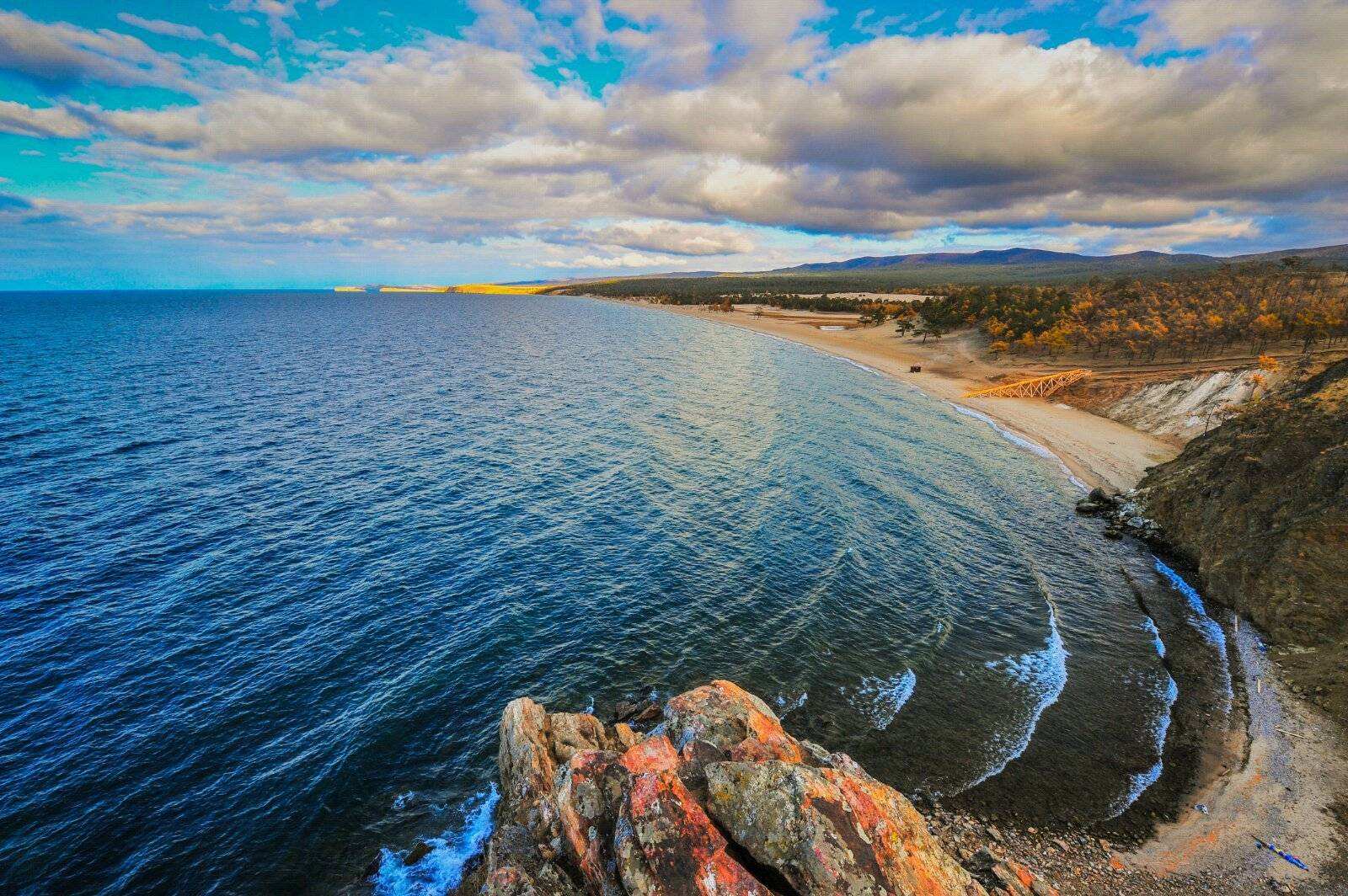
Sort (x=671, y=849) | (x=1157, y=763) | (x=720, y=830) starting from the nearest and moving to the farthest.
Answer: (x=671, y=849) < (x=720, y=830) < (x=1157, y=763)

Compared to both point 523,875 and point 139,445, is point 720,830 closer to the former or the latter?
point 523,875

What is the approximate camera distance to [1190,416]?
60.4 m

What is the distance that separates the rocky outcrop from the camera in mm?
11461

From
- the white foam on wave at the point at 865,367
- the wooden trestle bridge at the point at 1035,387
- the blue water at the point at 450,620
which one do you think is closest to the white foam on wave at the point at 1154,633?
the blue water at the point at 450,620

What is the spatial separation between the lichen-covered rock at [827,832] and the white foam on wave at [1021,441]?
47.9 m

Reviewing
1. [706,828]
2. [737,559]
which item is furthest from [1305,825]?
[737,559]

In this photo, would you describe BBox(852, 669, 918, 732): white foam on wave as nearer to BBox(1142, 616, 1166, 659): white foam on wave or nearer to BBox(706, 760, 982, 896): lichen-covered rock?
BBox(706, 760, 982, 896): lichen-covered rock

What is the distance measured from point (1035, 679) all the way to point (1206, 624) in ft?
37.9

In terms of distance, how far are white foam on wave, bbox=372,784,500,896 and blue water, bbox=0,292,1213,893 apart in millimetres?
141

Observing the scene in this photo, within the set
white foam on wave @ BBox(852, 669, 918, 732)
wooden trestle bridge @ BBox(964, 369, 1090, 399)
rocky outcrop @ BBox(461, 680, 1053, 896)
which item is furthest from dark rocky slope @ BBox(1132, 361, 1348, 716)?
wooden trestle bridge @ BBox(964, 369, 1090, 399)

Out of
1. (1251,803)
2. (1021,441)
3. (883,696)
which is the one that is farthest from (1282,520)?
(1021,441)

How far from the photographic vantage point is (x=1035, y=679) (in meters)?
26.0

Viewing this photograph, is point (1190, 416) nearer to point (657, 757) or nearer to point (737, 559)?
point (737, 559)

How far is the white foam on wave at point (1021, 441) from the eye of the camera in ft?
173
